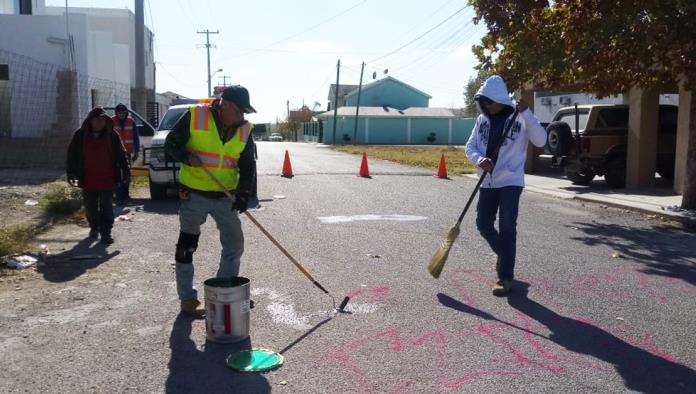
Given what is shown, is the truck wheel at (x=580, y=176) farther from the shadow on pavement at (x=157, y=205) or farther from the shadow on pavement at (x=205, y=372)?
the shadow on pavement at (x=205, y=372)

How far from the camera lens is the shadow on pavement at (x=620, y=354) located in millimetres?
4070

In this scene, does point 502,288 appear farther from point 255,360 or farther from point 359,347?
point 255,360

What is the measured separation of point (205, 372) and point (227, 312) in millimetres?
517

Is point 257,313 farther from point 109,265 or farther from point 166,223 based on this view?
point 166,223

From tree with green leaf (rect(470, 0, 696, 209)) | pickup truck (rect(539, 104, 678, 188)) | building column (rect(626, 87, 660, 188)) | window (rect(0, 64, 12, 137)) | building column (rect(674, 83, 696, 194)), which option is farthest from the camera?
window (rect(0, 64, 12, 137))

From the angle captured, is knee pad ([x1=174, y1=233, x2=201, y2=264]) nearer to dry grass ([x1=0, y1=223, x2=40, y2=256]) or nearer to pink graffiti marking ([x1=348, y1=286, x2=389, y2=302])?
pink graffiti marking ([x1=348, y1=286, x2=389, y2=302])

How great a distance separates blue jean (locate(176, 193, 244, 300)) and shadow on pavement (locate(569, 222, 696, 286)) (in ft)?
14.8

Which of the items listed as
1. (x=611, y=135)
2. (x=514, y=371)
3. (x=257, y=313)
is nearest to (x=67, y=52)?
(x=611, y=135)

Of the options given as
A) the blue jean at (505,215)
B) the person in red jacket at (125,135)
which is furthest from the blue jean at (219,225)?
the person in red jacket at (125,135)

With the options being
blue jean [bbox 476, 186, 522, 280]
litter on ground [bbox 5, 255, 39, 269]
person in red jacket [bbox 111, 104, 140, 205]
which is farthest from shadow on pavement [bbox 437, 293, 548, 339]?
person in red jacket [bbox 111, 104, 140, 205]

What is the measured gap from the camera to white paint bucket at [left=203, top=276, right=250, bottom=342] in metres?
4.56

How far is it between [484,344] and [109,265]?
14.0 feet

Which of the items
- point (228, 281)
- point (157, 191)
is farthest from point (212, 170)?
point (157, 191)

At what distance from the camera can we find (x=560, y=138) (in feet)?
46.7
